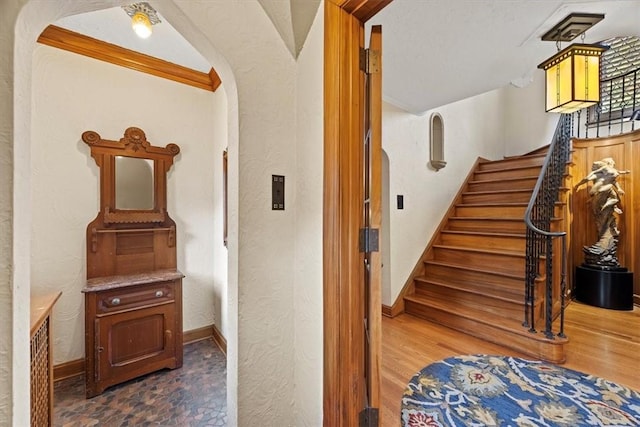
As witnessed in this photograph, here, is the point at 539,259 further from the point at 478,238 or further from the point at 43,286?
the point at 43,286

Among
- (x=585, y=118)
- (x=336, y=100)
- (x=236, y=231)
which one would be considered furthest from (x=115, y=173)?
(x=585, y=118)

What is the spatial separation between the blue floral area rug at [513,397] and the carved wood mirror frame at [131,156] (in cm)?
238

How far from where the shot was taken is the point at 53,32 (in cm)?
200

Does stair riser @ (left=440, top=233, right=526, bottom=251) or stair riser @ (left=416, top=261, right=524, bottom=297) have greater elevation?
stair riser @ (left=440, top=233, right=526, bottom=251)

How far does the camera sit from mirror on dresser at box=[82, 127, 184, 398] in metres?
1.90

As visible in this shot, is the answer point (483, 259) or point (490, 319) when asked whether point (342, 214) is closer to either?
point (490, 319)

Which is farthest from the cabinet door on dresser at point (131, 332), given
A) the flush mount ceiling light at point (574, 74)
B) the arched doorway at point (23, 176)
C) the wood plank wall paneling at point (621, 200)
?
the wood plank wall paneling at point (621, 200)

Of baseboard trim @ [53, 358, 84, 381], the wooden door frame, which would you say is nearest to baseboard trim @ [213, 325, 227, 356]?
baseboard trim @ [53, 358, 84, 381]

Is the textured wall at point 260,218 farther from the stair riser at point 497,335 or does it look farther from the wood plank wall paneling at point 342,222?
the stair riser at point 497,335

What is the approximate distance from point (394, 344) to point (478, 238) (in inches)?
69.2

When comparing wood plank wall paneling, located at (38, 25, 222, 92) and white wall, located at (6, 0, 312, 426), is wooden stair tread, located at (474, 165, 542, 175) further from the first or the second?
white wall, located at (6, 0, 312, 426)

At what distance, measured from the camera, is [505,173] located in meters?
4.11

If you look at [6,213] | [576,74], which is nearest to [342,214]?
[6,213]

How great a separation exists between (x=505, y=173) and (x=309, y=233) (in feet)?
13.5
